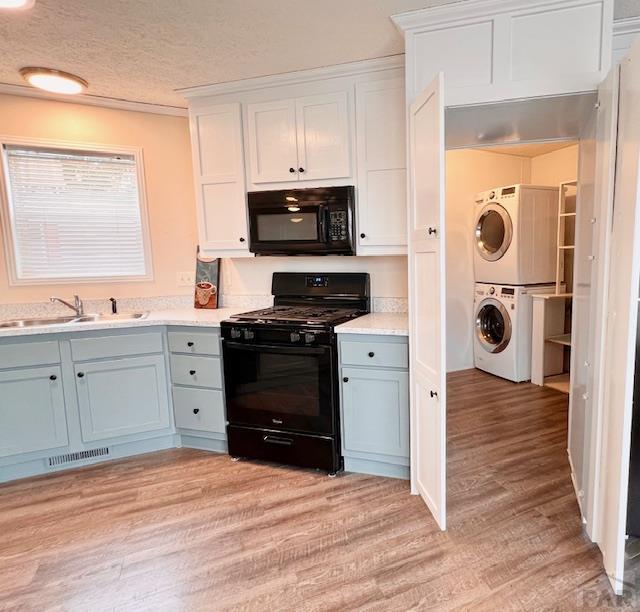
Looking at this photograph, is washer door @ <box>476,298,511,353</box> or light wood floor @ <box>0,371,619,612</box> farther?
washer door @ <box>476,298,511,353</box>

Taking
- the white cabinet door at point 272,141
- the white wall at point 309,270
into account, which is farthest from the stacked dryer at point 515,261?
the white cabinet door at point 272,141

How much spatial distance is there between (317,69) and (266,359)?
178cm

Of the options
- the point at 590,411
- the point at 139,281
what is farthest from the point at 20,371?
the point at 590,411

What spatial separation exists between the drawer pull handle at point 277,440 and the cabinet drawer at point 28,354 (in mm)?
1364

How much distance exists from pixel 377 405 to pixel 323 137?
65.2 inches

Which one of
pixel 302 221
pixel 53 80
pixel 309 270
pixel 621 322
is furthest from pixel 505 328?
pixel 53 80

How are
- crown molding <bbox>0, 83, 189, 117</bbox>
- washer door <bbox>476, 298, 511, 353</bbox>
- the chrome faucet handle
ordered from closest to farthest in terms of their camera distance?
crown molding <bbox>0, 83, 189, 117</bbox>
the chrome faucet handle
washer door <bbox>476, 298, 511, 353</bbox>

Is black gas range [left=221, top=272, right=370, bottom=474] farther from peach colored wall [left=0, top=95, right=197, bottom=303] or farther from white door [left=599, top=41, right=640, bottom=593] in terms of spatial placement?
white door [left=599, top=41, right=640, bottom=593]

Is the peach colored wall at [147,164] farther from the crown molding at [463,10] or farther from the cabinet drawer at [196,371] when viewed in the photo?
the crown molding at [463,10]

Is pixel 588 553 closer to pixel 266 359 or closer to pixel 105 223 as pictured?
pixel 266 359

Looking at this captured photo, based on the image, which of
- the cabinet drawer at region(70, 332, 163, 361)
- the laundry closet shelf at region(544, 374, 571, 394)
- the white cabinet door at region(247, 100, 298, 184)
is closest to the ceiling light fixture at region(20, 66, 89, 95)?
the white cabinet door at region(247, 100, 298, 184)

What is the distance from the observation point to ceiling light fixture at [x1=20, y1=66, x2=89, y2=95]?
2.41 metres

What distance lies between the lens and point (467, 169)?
168 inches

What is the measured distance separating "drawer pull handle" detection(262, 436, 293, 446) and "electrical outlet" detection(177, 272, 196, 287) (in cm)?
145
